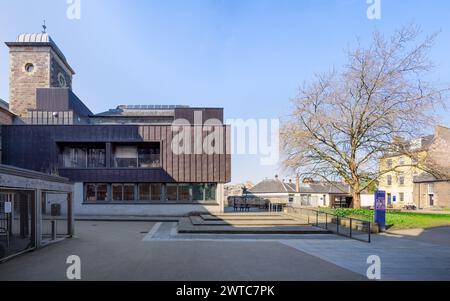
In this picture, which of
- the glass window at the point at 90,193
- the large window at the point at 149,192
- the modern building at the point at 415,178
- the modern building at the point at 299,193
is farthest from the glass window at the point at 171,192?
the modern building at the point at 299,193

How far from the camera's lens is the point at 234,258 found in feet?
33.3

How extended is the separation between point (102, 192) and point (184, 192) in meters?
7.07

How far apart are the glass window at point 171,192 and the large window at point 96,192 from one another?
5.30 meters

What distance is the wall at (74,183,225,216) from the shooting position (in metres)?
26.8

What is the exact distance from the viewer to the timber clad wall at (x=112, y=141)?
26.6 m

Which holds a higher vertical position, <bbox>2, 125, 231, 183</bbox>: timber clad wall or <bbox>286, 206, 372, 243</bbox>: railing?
<bbox>2, 125, 231, 183</bbox>: timber clad wall

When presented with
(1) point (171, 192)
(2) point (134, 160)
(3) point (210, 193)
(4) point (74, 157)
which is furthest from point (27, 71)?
(3) point (210, 193)

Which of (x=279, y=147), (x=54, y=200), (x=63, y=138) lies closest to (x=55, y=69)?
(x=63, y=138)

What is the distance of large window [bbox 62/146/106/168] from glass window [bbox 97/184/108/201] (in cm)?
183

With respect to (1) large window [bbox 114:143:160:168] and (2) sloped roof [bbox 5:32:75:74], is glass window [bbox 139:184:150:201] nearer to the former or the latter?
(1) large window [bbox 114:143:160:168]

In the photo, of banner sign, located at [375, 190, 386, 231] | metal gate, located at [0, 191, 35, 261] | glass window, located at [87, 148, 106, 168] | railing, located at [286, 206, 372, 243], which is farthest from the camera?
glass window, located at [87, 148, 106, 168]

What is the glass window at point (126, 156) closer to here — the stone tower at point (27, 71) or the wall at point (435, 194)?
the stone tower at point (27, 71)

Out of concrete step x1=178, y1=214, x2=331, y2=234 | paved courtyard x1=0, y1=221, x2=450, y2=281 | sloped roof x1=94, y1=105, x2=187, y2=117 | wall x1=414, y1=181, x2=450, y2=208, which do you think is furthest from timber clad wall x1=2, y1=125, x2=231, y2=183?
wall x1=414, y1=181, x2=450, y2=208
